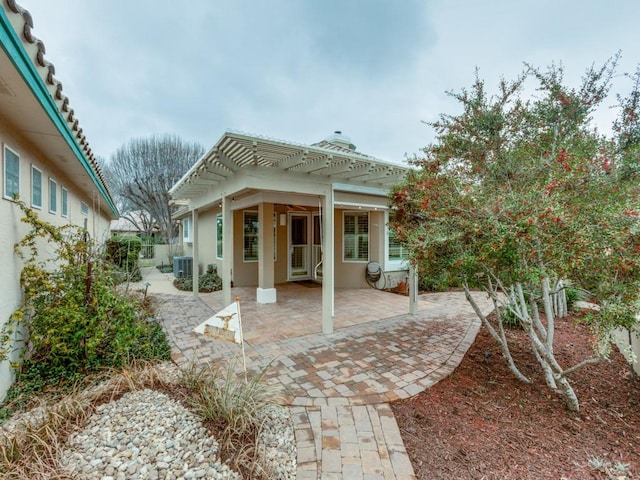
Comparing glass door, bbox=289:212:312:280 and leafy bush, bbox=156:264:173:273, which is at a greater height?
glass door, bbox=289:212:312:280

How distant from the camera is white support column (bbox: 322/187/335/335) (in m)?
5.53

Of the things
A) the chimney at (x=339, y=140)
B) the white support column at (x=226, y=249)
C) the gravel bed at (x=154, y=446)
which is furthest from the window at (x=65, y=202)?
the chimney at (x=339, y=140)

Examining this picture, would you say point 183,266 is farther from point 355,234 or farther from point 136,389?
point 136,389

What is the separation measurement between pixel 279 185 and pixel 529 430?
4.69 m

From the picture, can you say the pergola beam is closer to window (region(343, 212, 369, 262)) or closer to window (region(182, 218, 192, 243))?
window (region(343, 212, 369, 262))

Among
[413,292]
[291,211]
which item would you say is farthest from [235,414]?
[291,211]

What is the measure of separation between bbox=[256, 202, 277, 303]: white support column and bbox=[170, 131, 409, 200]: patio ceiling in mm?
1800

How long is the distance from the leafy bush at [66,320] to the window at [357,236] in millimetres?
7271

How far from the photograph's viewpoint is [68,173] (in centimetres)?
577

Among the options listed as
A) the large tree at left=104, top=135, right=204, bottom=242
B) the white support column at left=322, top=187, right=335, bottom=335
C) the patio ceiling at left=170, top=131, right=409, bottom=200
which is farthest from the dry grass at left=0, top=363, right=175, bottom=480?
the large tree at left=104, top=135, right=204, bottom=242

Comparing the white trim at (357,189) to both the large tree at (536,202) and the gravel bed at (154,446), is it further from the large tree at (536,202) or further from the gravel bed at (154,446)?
the gravel bed at (154,446)

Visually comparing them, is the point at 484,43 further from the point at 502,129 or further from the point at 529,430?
the point at 529,430

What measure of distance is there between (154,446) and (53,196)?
16.6 ft

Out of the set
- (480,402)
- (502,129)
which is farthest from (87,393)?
(502,129)
